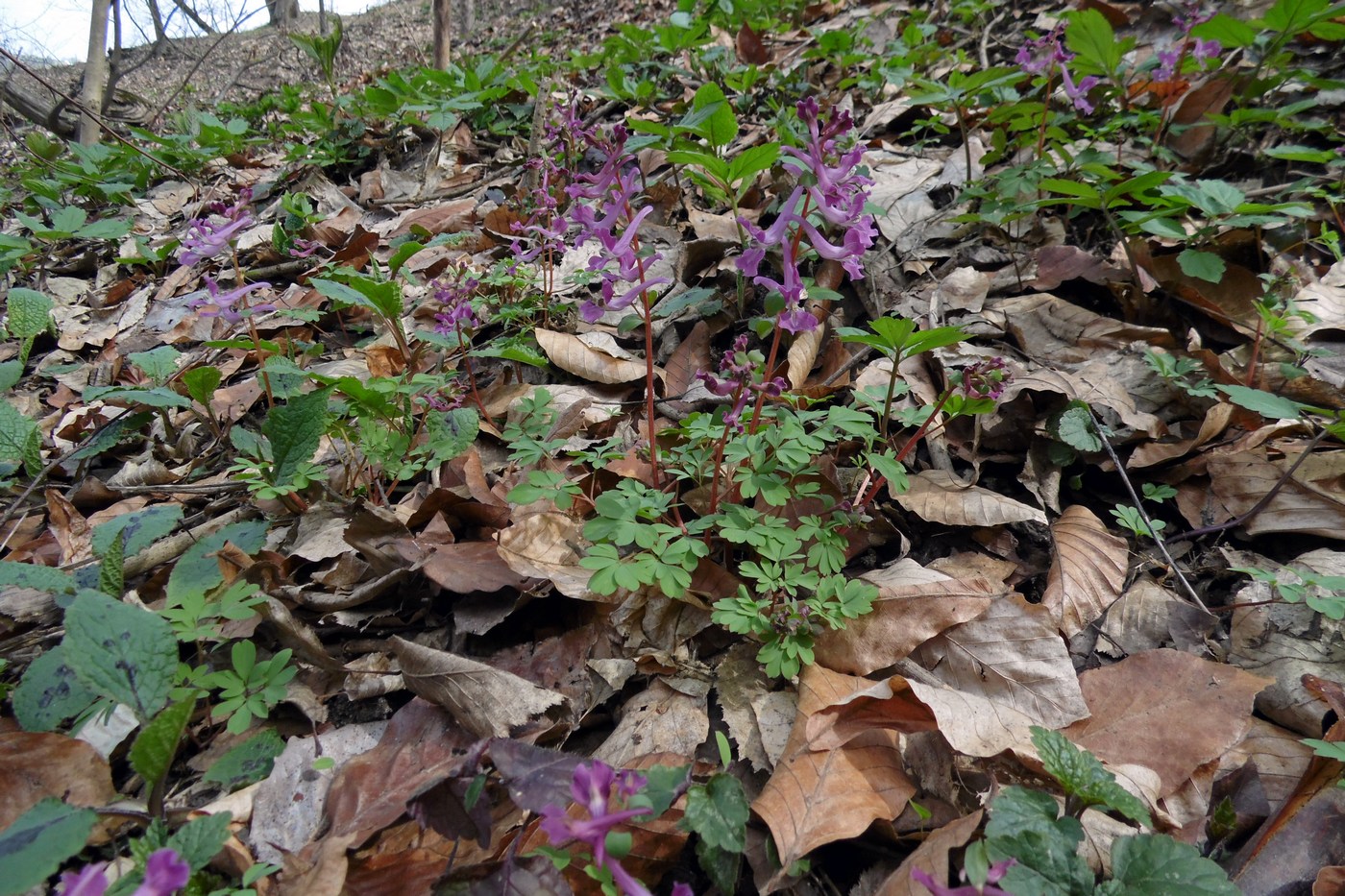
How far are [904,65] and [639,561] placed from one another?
406 cm

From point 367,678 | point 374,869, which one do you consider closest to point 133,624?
point 367,678

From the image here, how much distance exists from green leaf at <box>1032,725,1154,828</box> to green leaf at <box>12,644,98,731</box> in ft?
6.56

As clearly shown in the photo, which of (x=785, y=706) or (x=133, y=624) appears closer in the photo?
(x=133, y=624)

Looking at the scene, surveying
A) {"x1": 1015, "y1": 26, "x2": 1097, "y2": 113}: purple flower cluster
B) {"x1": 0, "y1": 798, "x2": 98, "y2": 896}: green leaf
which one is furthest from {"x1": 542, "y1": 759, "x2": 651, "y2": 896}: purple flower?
{"x1": 1015, "y1": 26, "x2": 1097, "y2": 113}: purple flower cluster

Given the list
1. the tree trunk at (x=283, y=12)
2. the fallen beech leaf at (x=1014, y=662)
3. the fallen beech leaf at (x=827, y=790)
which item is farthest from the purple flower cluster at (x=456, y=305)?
the tree trunk at (x=283, y=12)

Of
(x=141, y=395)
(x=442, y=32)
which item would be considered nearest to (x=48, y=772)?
(x=141, y=395)

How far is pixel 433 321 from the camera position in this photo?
344 cm

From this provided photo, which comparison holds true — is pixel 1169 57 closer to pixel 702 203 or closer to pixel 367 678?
pixel 702 203

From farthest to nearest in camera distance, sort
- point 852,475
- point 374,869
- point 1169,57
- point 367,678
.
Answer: point 1169,57 < point 852,475 < point 367,678 < point 374,869

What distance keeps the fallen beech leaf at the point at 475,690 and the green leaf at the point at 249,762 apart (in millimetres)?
294

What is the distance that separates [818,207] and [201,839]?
70.4 inches

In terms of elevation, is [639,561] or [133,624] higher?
[133,624]

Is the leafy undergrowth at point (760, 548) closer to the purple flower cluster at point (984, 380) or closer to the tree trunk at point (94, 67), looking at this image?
the purple flower cluster at point (984, 380)

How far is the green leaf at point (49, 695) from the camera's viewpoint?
1529 millimetres
